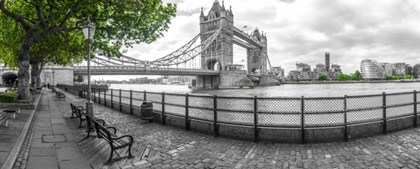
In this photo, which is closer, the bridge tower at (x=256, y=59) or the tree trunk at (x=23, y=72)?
the tree trunk at (x=23, y=72)

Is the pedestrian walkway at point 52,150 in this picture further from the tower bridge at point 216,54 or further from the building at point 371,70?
the building at point 371,70

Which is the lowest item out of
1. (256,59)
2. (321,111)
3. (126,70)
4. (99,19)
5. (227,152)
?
(227,152)

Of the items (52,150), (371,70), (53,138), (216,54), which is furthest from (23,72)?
(371,70)

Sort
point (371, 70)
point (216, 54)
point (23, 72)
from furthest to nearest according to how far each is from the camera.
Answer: point (371, 70)
point (216, 54)
point (23, 72)

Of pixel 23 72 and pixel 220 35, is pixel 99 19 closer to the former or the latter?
pixel 23 72

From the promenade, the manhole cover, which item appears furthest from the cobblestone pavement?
the manhole cover

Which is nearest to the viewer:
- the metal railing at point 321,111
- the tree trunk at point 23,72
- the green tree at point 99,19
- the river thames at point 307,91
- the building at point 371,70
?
the metal railing at point 321,111

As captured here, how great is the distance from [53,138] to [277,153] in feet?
20.5

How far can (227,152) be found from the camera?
19.3 feet

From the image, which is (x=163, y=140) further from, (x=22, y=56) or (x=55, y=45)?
(x=55, y=45)

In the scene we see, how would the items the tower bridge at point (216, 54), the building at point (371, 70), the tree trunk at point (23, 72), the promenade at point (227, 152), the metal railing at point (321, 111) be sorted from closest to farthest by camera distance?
the promenade at point (227, 152) → the metal railing at point (321, 111) → the tree trunk at point (23, 72) → the tower bridge at point (216, 54) → the building at point (371, 70)

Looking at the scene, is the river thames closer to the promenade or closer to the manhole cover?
the promenade

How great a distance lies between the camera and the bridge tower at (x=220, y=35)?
9410 centimetres

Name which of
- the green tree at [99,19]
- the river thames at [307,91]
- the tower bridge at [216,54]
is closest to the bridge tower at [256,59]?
the tower bridge at [216,54]
